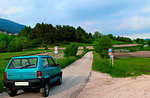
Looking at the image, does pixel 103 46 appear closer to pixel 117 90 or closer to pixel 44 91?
pixel 117 90

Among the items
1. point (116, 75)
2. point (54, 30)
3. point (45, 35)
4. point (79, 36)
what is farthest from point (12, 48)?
point (116, 75)

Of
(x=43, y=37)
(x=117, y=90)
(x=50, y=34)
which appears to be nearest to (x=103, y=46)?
(x=117, y=90)

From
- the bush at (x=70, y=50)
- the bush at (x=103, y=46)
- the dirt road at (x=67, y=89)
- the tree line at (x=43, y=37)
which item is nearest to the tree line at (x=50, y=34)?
the tree line at (x=43, y=37)

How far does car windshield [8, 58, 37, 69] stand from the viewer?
6.36m

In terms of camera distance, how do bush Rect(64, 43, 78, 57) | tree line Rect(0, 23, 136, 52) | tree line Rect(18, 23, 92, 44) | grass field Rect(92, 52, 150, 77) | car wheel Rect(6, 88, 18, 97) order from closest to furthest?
1. car wheel Rect(6, 88, 18, 97)
2. grass field Rect(92, 52, 150, 77)
3. bush Rect(64, 43, 78, 57)
4. tree line Rect(0, 23, 136, 52)
5. tree line Rect(18, 23, 92, 44)

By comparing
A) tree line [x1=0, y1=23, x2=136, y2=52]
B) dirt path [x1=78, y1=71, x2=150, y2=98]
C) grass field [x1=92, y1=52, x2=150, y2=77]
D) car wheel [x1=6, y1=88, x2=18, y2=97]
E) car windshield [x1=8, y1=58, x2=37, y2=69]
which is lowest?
grass field [x1=92, y1=52, x2=150, y2=77]

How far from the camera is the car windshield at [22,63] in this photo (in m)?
6.36

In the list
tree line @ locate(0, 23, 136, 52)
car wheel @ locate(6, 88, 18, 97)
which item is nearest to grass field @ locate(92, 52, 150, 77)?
car wheel @ locate(6, 88, 18, 97)

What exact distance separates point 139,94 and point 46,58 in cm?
474

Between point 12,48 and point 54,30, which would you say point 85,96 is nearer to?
point 12,48

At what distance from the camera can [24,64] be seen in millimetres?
6855

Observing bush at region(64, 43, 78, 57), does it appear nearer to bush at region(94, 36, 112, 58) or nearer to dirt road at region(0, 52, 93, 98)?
bush at region(94, 36, 112, 58)

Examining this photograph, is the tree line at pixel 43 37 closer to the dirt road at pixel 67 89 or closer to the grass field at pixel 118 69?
the grass field at pixel 118 69

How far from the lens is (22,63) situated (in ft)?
22.7
